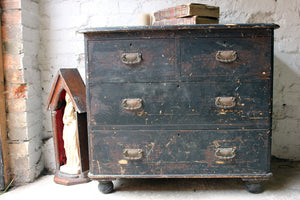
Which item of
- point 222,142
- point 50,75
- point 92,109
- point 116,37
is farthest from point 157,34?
point 50,75

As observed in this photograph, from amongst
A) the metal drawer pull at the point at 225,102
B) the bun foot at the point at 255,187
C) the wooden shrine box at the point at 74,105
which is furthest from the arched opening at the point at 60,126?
the bun foot at the point at 255,187

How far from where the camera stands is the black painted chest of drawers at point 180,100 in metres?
1.52

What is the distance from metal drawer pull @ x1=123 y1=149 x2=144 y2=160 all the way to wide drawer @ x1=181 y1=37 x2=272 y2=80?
0.53 m

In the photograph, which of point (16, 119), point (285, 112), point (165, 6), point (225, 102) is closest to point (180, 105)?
point (225, 102)

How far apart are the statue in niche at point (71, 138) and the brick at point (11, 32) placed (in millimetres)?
551

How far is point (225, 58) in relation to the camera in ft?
4.98

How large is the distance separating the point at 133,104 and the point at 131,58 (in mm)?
273

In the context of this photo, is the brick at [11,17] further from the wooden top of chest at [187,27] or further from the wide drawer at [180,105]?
the wide drawer at [180,105]

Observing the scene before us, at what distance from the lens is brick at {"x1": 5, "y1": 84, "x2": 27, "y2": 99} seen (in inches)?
72.7

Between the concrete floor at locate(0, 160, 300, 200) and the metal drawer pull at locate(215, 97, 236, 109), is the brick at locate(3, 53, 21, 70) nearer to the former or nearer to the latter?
the concrete floor at locate(0, 160, 300, 200)

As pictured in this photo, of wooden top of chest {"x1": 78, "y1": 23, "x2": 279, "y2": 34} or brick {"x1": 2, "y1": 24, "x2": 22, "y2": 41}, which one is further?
brick {"x1": 2, "y1": 24, "x2": 22, "y2": 41}

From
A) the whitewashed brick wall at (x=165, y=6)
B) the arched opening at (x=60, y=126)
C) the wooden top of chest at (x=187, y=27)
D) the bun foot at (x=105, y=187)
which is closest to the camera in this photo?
the wooden top of chest at (x=187, y=27)

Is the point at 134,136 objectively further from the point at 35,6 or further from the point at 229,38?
the point at 35,6

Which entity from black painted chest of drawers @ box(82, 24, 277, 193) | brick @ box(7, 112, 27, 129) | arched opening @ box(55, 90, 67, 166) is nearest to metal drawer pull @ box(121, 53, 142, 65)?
black painted chest of drawers @ box(82, 24, 277, 193)
